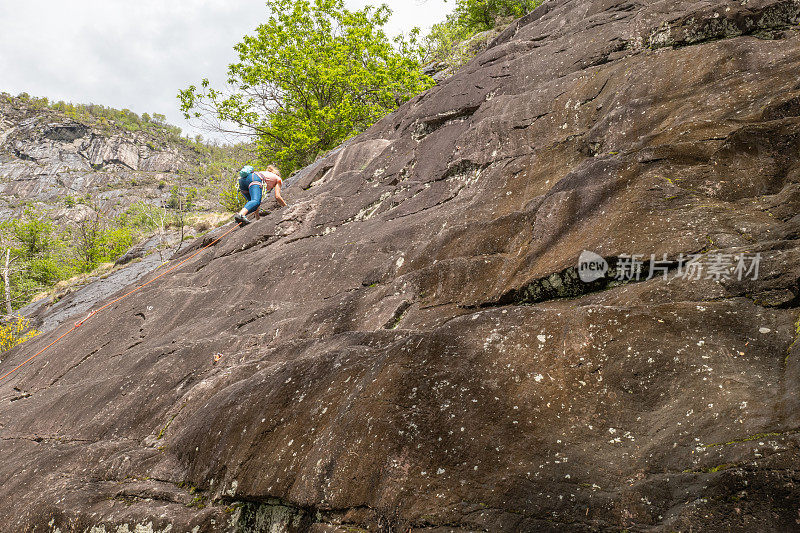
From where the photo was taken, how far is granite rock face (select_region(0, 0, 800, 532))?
130 inches

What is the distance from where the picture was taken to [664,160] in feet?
18.9

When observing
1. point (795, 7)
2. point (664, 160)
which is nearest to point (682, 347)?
point (664, 160)

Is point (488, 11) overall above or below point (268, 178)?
above

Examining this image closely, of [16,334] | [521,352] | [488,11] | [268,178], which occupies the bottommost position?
[521,352]

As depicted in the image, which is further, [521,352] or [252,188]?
[252,188]

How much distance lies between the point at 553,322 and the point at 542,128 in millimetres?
5916

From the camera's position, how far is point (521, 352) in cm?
424

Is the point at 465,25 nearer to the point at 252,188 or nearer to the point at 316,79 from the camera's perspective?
the point at 316,79

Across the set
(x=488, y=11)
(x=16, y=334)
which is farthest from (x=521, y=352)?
(x=488, y=11)

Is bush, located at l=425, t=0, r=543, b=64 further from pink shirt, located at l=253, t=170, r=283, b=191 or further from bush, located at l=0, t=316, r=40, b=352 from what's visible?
bush, located at l=0, t=316, r=40, b=352

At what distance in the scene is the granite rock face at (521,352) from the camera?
3301 millimetres

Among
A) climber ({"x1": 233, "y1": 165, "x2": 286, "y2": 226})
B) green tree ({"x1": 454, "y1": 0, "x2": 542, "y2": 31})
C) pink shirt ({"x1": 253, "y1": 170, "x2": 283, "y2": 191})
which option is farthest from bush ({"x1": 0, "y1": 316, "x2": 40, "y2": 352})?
green tree ({"x1": 454, "y1": 0, "x2": 542, "y2": 31})

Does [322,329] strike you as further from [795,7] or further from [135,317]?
[795,7]

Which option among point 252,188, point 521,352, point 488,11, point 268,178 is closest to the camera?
point 521,352
